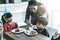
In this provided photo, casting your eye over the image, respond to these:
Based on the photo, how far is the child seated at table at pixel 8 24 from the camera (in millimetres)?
→ 1144

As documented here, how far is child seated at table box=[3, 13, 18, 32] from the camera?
1.14 metres

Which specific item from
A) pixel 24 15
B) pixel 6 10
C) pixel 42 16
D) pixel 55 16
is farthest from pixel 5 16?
pixel 55 16

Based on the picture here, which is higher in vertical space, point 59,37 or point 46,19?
point 46,19

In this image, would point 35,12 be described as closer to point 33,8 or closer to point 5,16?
point 33,8

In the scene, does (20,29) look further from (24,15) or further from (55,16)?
(55,16)

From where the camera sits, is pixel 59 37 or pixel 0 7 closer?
pixel 59 37

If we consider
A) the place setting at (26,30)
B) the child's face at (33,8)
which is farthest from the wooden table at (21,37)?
the child's face at (33,8)

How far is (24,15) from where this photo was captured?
3.71ft

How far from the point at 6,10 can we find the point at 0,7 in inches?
2.0

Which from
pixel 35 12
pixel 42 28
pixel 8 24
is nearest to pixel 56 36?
pixel 42 28

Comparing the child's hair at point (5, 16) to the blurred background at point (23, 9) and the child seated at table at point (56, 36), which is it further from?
the child seated at table at point (56, 36)

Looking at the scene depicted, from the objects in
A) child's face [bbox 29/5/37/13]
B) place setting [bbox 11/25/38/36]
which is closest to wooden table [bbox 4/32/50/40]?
place setting [bbox 11/25/38/36]

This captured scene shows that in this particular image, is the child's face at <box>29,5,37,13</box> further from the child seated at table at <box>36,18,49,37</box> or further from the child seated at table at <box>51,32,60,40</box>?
the child seated at table at <box>51,32,60,40</box>

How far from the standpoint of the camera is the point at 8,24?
117cm
